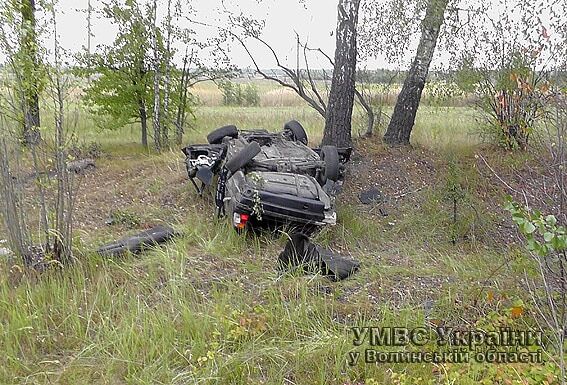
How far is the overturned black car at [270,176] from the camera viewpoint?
16.3 ft

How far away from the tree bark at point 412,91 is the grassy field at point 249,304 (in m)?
2.47

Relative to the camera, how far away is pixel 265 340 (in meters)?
3.25

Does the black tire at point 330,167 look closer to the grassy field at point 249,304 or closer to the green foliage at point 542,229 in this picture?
the grassy field at point 249,304

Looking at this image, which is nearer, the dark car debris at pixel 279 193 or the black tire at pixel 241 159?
the dark car debris at pixel 279 193

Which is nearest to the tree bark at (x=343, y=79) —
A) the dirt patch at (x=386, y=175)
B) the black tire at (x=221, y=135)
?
the dirt patch at (x=386, y=175)

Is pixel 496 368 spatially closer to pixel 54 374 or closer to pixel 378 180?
pixel 54 374

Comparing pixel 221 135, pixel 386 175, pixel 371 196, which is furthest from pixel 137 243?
pixel 386 175

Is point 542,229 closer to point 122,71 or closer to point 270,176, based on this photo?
point 270,176

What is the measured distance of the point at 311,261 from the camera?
4.31m

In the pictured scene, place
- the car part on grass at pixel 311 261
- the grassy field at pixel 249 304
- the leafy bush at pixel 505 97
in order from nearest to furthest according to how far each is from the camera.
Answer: the grassy field at pixel 249 304
the car part on grass at pixel 311 261
the leafy bush at pixel 505 97

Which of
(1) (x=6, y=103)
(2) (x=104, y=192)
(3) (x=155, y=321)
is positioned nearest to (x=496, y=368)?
(3) (x=155, y=321)

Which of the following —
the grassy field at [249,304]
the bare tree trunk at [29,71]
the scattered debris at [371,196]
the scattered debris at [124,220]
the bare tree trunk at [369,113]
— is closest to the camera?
the grassy field at [249,304]

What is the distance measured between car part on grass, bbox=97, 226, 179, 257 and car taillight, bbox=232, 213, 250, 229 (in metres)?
0.73

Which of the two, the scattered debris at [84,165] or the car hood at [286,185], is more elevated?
the car hood at [286,185]
